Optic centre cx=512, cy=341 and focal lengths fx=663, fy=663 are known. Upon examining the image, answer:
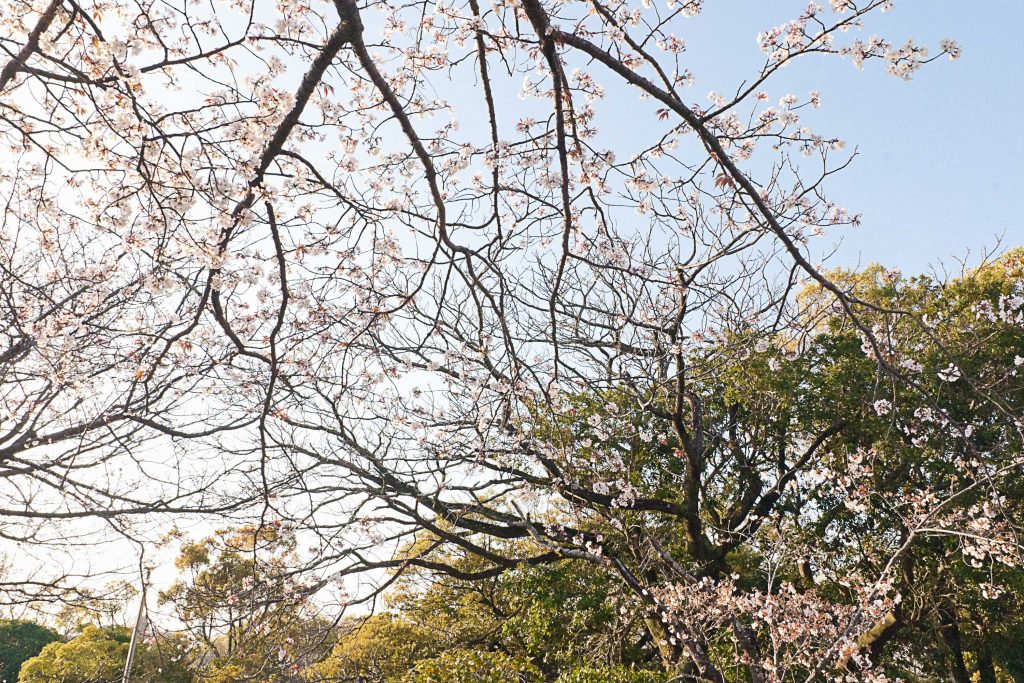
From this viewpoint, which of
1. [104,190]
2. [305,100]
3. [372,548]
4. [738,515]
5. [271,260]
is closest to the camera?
[305,100]

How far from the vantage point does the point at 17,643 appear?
17.6m

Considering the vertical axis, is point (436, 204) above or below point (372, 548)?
Result: above

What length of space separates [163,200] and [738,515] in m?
7.67

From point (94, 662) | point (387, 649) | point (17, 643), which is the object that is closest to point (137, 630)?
point (387, 649)

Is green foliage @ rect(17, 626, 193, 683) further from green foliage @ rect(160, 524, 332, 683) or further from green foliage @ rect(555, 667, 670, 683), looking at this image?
green foliage @ rect(555, 667, 670, 683)

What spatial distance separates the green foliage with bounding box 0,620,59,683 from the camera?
16.9 m

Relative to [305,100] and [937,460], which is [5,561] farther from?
[937,460]

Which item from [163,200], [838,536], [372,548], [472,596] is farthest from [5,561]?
[838,536]

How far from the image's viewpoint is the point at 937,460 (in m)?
7.25

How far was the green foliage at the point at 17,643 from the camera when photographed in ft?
55.5

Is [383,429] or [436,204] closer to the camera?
[436,204]

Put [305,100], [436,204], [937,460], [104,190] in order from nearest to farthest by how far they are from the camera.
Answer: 1. [305,100]
2. [436,204]
3. [104,190]
4. [937,460]

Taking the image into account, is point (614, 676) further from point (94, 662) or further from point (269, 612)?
point (94, 662)

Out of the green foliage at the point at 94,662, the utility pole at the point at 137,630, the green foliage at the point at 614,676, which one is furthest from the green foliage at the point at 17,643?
the green foliage at the point at 614,676
